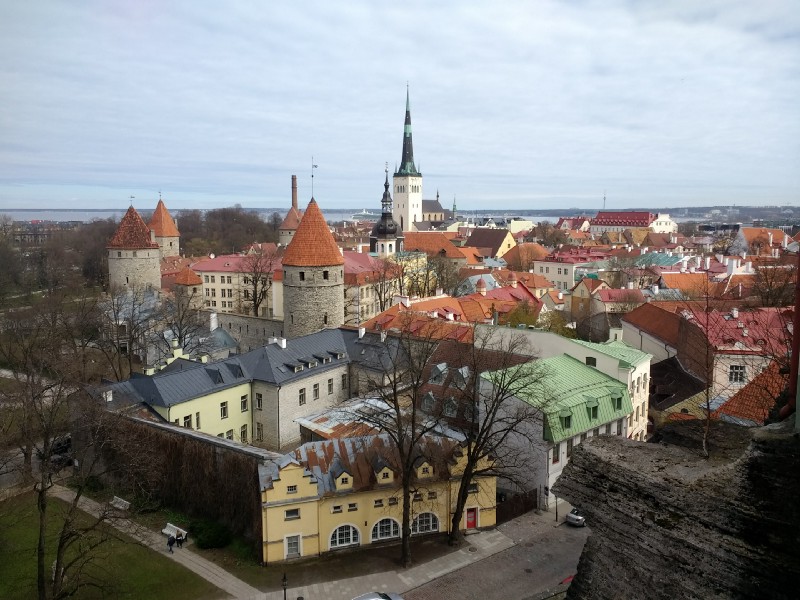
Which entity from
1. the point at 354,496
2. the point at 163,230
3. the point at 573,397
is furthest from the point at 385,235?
the point at 354,496

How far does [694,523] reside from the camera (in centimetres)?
622

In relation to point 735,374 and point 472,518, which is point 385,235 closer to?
point 735,374

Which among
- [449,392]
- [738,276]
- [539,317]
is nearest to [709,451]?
[449,392]

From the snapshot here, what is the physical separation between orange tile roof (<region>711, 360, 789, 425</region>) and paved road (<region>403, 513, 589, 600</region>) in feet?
17.9

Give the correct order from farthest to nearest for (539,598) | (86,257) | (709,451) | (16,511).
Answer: (86,257)
(16,511)
(539,598)
(709,451)

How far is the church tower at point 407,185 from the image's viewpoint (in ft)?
327

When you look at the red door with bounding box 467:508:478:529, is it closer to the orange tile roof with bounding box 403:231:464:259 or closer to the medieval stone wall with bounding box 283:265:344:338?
the medieval stone wall with bounding box 283:265:344:338

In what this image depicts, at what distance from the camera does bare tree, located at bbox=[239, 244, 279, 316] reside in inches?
1718

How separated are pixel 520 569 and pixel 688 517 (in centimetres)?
1111

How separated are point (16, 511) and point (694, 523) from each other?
19769mm

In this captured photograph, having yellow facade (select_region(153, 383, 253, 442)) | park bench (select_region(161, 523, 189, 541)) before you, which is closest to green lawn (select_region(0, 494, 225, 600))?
park bench (select_region(161, 523, 189, 541))

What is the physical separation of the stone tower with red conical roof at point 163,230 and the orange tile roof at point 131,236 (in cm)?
1882

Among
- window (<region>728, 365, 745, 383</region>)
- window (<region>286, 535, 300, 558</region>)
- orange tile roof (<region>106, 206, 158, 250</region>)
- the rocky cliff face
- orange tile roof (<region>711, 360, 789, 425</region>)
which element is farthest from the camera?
orange tile roof (<region>106, 206, 158, 250</region>)

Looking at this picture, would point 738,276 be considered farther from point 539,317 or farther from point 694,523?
point 694,523
